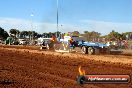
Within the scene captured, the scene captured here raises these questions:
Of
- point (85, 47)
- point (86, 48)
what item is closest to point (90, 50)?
point (86, 48)

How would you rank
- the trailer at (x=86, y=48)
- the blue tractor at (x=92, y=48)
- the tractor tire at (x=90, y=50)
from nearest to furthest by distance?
the tractor tire at (x=90, y=50) < the blue tractor at (x=92, y=48) < the trailer at (x=86, y=48)

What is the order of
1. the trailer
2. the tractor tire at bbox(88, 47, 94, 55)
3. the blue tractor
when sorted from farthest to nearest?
1. the trailer
2. the blue tractor
3. the tractor tire at bbox(88, 47, 94, 55)

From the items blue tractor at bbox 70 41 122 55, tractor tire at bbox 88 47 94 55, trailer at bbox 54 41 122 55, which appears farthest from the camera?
trailer at bbox 54 41 122 55

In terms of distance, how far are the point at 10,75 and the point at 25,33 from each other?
437 ft

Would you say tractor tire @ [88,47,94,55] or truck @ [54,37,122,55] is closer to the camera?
tractor tire @ [88,47,94,55]

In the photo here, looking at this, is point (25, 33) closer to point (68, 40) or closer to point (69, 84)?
point (68, 40)

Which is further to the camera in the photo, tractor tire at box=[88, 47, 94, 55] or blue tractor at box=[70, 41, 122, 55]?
blue tractor at box=[70, 41, 122, 55]

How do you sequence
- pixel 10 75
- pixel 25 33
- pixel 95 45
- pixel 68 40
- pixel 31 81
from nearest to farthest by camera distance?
pixel 31 81, pixel 10 75, pixel 95 45, pixel 68 40, pixel 25 33

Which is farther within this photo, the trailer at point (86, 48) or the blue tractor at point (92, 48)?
the trailer at point (86, 48)

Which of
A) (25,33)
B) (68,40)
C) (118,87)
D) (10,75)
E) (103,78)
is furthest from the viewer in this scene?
(25,33)

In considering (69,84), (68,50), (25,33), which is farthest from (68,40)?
(25,33)

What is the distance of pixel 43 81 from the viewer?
13.5 m

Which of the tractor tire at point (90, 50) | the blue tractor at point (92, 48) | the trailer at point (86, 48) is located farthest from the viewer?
the trailer at point (86, 48)

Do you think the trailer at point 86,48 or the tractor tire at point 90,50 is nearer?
the tractor tire at point 90,50
